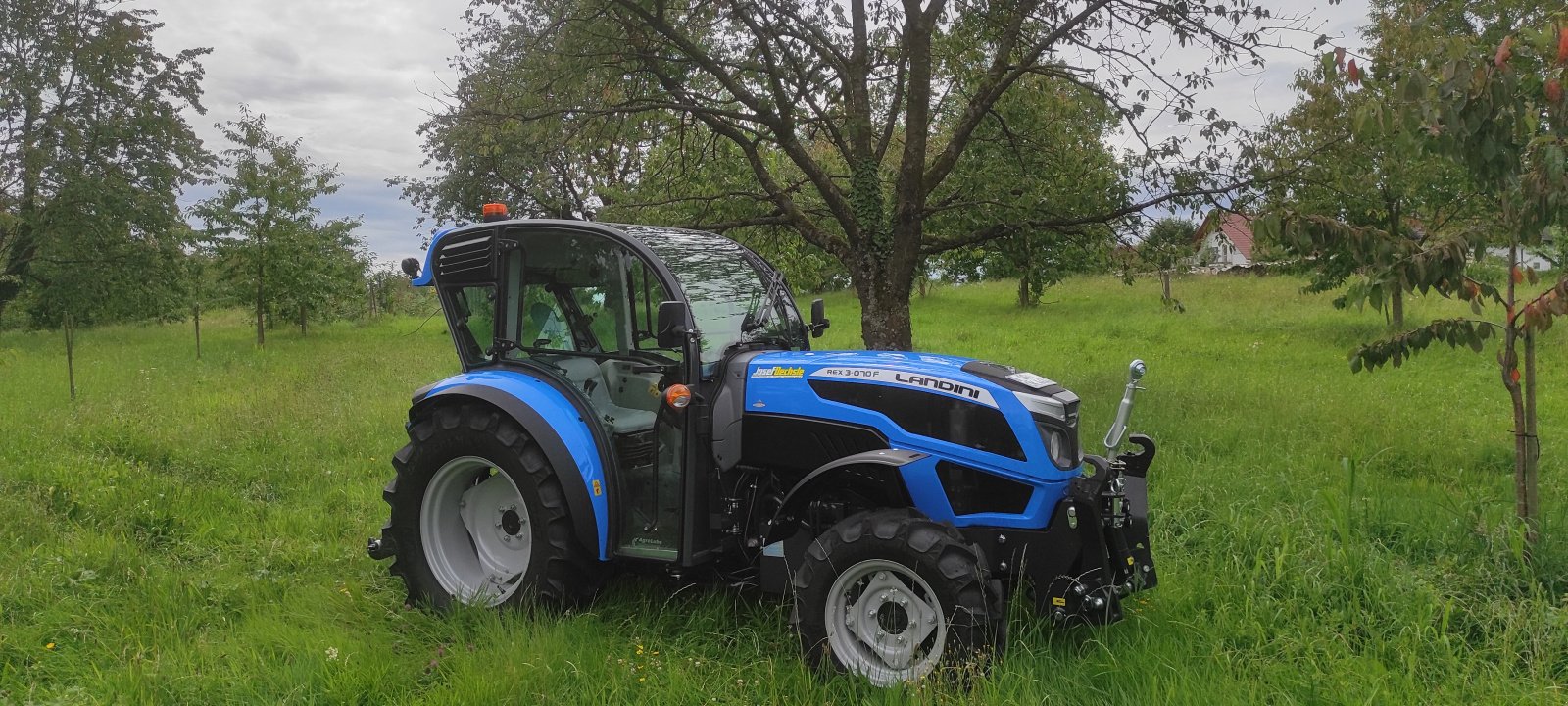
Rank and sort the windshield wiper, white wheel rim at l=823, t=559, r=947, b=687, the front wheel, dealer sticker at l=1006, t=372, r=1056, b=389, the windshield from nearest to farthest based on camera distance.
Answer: the front wheel, white wheel rim at l=823, t=559, r=947, b=687, dealer sticker at l=1006, t=372, r=1056, b=389, the windshield, the windshield wiper

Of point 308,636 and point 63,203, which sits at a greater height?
point 63,203

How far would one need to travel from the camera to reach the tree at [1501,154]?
3615 millimetres

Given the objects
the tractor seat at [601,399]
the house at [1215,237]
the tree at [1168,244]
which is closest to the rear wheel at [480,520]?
the tractor seat at [601,399]

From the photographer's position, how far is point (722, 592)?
13.9 ft

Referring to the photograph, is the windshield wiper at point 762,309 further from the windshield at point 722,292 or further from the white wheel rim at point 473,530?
the white wheel rim at point 473,530

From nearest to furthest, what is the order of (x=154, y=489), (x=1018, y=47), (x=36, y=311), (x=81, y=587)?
(x=81, y=587) → (x=154, y=489) → (x=1018, y=47) → (x=36, y=311)

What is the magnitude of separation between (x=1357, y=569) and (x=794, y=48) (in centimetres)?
680

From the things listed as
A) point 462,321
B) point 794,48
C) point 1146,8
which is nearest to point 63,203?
point 794,48

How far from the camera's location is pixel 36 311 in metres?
23.7

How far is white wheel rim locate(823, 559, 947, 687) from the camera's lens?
3217mm

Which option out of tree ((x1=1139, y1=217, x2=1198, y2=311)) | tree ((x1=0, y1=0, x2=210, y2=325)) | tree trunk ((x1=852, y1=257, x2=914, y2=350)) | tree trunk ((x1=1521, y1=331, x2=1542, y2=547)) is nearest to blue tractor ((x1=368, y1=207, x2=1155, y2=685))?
tree trunk ((x1=1521, y1=331, x2=1542, y2=547))

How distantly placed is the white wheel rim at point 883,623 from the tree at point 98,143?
15709 millimetres

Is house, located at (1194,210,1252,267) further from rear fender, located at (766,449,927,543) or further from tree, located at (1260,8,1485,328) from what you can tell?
rear fender, located at (766,449,927,543)

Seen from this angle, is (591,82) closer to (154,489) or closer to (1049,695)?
(154,489)
